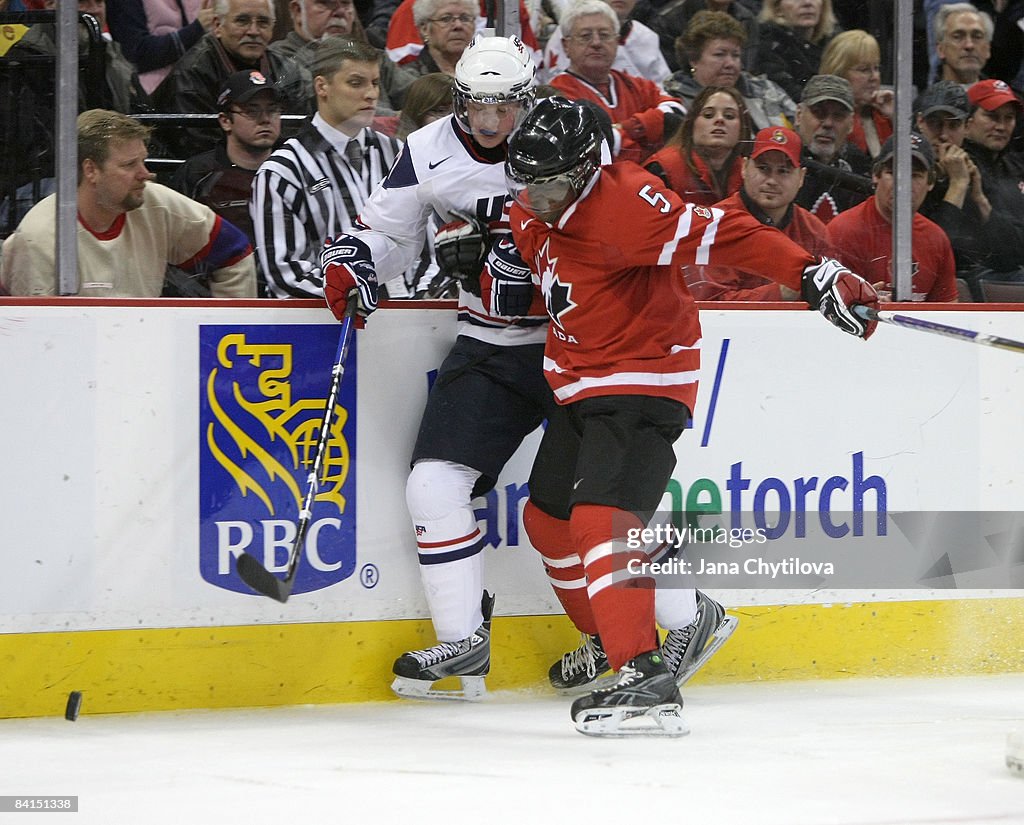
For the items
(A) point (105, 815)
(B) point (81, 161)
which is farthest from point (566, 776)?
(B) point (81, 161)

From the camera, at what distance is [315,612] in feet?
11.2

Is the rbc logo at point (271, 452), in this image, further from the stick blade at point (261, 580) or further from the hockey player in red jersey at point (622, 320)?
the hockey player in red jersey at point (622, 320)

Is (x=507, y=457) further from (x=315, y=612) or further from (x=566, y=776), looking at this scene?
(x=566, y=776)

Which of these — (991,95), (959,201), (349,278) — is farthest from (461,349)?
(991,95)

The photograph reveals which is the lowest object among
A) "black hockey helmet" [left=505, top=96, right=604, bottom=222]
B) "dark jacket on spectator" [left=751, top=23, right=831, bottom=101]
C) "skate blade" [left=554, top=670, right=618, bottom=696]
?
"skate blade" [left=554, top=670, right=618, bottom=696]

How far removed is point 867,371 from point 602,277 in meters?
0.92

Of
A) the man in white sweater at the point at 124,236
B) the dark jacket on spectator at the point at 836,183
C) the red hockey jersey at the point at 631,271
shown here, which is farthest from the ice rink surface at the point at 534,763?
the dark jacket on spectator at the point at 836,183

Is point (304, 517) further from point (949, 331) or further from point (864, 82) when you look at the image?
point (864, 82)

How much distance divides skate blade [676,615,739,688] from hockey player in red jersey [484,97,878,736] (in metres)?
0.35

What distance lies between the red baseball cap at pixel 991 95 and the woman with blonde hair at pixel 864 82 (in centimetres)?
30

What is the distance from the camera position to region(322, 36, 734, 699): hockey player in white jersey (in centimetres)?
331

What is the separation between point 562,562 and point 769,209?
100 centimetres

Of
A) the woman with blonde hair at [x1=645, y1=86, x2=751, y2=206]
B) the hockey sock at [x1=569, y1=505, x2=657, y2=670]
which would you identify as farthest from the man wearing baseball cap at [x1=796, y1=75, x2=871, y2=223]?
the hockey sock at [x1=569, y1=505, x2=657, y2=670]

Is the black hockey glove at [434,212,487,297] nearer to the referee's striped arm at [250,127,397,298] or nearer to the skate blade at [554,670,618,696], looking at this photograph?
the referee's striped arm at [250,127,397,298]
